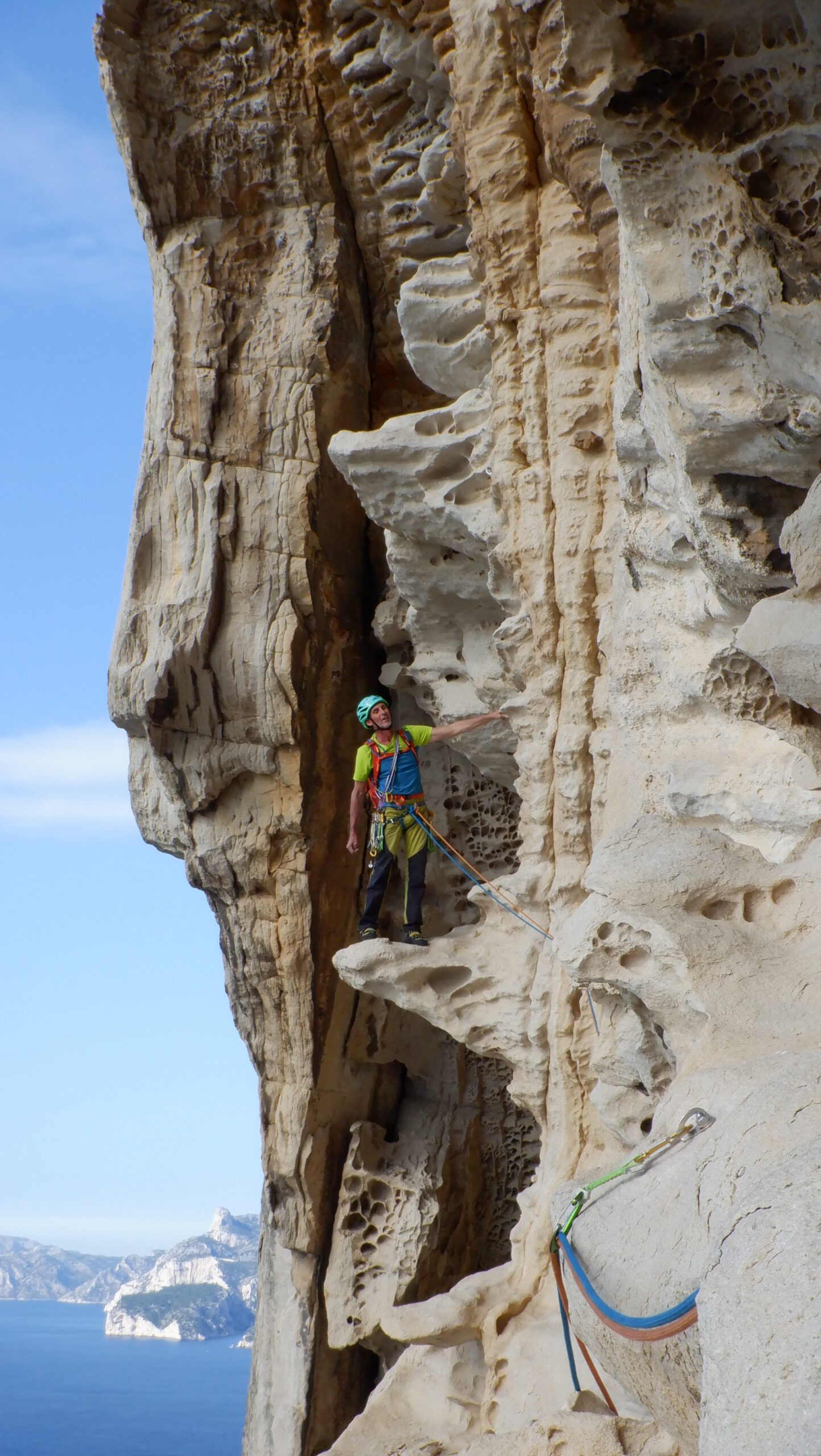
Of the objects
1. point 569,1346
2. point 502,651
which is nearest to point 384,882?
point 502,651

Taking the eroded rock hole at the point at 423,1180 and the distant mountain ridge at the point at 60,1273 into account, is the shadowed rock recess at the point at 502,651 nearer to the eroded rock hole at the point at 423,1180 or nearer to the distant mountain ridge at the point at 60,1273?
the eroded rock hole at the point at 423,1180

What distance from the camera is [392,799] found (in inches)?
220

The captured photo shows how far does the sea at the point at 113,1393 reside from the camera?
10211 mm

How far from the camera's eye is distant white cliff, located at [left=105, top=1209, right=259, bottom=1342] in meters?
12.9

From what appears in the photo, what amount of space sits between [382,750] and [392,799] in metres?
0.23

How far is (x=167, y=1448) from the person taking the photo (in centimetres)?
1012

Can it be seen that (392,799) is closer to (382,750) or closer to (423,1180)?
(382,750)

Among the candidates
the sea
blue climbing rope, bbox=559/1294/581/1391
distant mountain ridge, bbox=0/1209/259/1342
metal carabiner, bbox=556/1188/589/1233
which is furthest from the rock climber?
distant mountain ridge, bbox=0/1209/259/1342

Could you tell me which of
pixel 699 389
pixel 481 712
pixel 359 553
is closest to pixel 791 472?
pixel 699 389

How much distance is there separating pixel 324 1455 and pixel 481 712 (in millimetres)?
3005

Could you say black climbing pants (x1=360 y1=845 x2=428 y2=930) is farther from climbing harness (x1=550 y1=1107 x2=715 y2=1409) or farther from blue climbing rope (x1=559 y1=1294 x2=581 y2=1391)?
climbing harness (x1=550 y1=1107 x2=715 y2=1409)

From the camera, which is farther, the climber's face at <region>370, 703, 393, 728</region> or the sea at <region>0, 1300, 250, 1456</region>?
the sea at <region>0, 1300, 250, 1456</region>

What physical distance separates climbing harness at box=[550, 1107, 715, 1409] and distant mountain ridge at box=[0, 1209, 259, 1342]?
1042cm

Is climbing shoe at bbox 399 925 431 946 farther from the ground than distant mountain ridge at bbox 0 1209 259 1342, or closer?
farther from the ground
